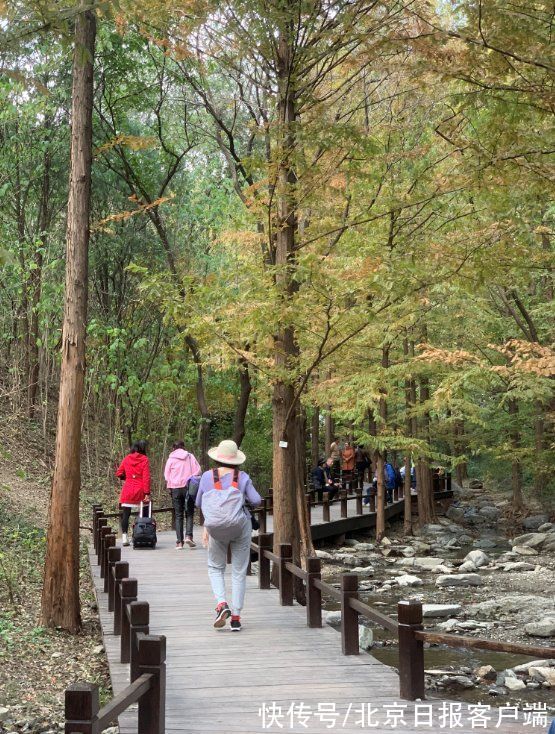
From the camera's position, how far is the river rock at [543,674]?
34.4ft

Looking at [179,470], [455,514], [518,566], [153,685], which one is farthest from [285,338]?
[455,514]

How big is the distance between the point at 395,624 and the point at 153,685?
216 centimetres

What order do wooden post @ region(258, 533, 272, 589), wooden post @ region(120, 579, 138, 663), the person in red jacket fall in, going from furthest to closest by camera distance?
1. the person in red jacket
2. wooden post @ region(258, 533, 272, 589)
3. wooden post @ region(120, 579, 138, 663)

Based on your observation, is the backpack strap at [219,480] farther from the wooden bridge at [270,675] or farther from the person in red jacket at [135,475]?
the person in red jacket at [135,475]

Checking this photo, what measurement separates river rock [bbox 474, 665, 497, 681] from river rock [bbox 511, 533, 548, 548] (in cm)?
1407

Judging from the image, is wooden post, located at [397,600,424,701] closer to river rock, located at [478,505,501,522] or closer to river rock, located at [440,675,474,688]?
river rock, located at [440,675,474,688]

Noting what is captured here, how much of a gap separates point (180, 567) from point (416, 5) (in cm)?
955

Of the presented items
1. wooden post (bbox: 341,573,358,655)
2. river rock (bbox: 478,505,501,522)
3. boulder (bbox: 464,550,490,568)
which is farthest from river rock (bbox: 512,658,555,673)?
river rock (bbox: 478,505,501,522)

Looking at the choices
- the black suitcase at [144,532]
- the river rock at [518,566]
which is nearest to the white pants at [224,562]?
the black suitcase at [144,532]

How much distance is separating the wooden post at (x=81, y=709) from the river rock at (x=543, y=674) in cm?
805

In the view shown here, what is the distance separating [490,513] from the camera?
33.9 m

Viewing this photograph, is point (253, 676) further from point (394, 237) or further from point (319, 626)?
Result: point (394, 237)

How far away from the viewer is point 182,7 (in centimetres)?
1204

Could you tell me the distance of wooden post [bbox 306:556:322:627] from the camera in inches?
347
